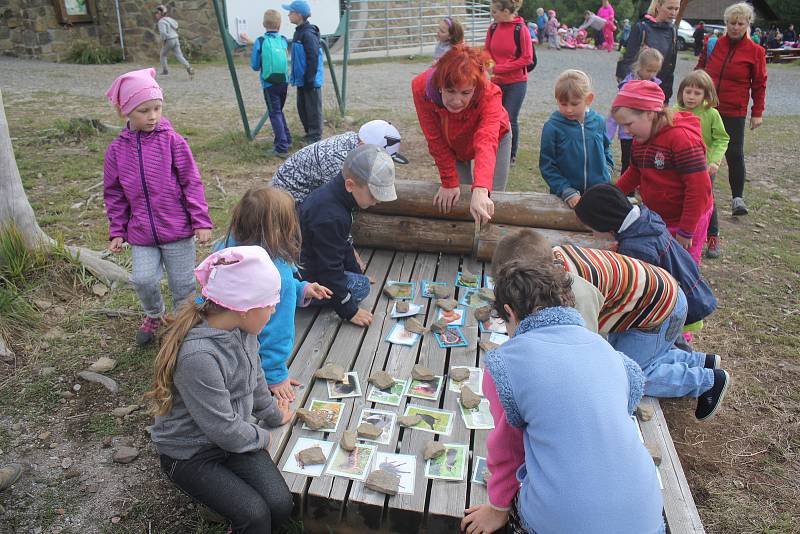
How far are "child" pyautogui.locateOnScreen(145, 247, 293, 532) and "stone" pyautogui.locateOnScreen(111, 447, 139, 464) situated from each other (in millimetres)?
676

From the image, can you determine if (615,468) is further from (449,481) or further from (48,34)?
(48,34)

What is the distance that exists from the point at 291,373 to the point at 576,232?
93.6 inches

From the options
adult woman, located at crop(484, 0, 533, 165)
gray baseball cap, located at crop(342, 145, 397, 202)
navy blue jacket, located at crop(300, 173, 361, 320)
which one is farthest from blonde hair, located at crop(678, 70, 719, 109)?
navy blue jacket, located at crop(300, 173, 361, 320)

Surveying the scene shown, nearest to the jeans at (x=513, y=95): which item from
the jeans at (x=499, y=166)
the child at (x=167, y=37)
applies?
the jeans at (x=499, y=166)

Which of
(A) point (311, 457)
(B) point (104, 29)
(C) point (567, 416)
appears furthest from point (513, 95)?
(B) point (104, 29)

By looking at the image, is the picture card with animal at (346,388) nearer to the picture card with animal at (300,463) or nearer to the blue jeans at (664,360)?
the picture card with animal at (300,463)

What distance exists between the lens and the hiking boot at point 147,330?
3.75 meters

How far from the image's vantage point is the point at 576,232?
443 centimetres

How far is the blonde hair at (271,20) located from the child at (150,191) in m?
4.50

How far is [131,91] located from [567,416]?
8.95ft

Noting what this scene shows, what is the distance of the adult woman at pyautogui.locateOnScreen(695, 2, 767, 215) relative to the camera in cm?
546

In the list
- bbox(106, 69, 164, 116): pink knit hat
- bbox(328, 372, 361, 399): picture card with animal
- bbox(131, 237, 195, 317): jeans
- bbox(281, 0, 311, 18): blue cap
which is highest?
bbox(281, 0, 311, 18): blue cap

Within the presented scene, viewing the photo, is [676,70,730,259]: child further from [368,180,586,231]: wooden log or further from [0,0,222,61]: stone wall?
[0,0,222,61]: stone wall

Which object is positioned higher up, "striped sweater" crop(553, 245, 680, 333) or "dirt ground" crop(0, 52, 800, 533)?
"striped sweater" crop(553, 245, 680, 333)
